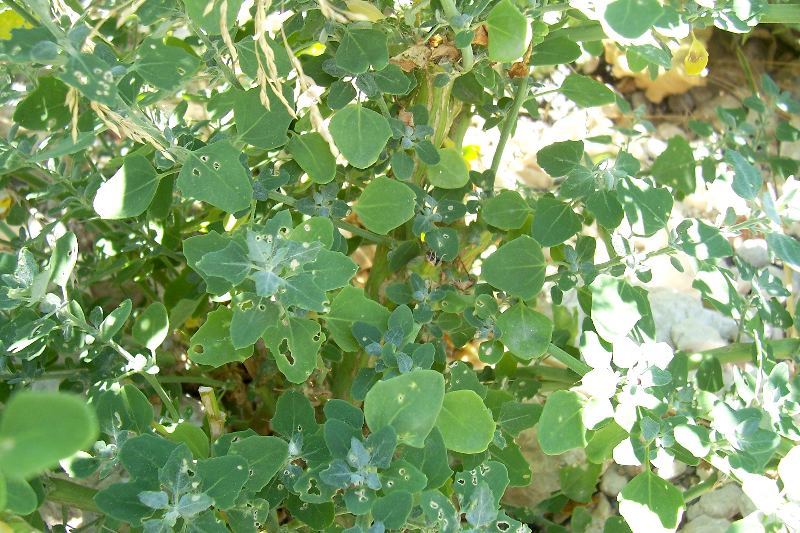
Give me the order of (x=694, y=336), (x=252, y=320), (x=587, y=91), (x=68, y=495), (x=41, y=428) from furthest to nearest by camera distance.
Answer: (x=694, y=336), (x=587, y=91), (x=68, y=495), (x=252, y=320), (x=41, y=428)

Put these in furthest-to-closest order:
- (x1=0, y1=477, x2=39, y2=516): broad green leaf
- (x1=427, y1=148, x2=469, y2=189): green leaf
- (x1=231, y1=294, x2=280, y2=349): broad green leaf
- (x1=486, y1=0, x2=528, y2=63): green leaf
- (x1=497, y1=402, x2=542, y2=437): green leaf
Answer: (x1=427, y1=148, x2=469, y2=189): green leaf < (x1=497, y1=402, x2=542, y2=437): green leaf < (x1=486, y1=0, x2=528, y2=63): green leaf < (x1=231, y1=294, x2=280, y2=349): broad green leaf < (x1=0, y1=477, x2=39, y2=516): broad green leaf

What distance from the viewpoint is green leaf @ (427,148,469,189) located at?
169cm

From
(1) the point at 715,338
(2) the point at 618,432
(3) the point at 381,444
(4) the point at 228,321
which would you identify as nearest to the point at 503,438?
(2) the point at 618,432

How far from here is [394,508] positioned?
3.82 feet

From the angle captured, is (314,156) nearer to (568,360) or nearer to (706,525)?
(568,360)

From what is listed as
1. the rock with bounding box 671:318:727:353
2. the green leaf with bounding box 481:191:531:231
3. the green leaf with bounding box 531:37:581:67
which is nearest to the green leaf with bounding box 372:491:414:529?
the green leaf with bounding box 481:191:531:231

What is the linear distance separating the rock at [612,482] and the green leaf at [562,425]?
2.72 feet

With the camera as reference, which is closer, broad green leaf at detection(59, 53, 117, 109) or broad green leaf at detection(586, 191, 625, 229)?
broad green leaf at detection(59, 53, 117, 109)

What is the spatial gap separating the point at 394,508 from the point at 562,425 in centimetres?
36

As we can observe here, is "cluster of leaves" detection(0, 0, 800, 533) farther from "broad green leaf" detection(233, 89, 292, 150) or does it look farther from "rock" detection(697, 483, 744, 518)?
"rock" detection(697, 483, 744, 518)

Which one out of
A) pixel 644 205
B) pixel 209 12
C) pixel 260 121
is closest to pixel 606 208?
pixel 644 205

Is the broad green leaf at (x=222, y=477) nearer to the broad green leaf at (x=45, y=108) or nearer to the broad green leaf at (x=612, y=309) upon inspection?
the broad green leaf at (x=612, y=309)

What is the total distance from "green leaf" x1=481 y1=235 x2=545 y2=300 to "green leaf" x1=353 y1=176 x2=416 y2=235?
0.57 ft

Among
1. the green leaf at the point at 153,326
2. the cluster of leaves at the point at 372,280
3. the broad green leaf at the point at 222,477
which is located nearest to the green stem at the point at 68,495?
the cluster of leaves at the point at 372,280
